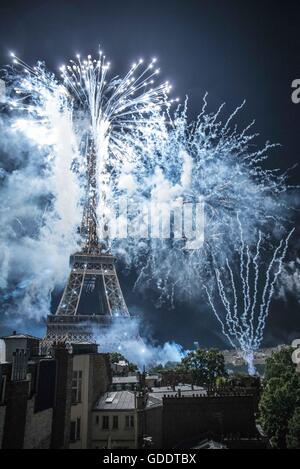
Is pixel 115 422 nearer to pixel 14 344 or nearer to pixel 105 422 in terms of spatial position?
pixel 105 422

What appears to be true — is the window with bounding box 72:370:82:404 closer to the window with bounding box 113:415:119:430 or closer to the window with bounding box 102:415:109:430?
the window with bounding box 102:415:109:430

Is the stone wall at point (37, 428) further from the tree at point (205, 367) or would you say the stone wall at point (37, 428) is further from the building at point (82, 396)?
the tree at point (205, 367)

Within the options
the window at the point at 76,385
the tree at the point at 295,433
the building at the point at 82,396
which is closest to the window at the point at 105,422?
the building at the point at 82,396

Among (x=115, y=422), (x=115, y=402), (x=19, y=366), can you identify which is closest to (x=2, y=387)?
(x=19, y=366)

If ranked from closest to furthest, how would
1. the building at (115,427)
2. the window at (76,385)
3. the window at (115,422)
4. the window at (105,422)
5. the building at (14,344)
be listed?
the building at (14,344) < the window at (76,385) < the building at (115,427) < the window at (105,422) < the window at (115,422)

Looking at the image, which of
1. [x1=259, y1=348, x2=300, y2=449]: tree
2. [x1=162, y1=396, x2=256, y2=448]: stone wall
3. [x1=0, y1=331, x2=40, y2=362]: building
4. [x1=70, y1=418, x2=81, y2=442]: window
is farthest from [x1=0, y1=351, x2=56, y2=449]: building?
[x1=259, y1=348, x2=300, y2=449]: tree

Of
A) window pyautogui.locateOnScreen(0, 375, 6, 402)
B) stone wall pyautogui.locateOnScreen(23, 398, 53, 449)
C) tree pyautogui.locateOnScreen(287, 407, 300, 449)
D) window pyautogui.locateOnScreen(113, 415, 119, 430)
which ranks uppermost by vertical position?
window pyautogui.locateOnScreen(0, 375, 6, 402)

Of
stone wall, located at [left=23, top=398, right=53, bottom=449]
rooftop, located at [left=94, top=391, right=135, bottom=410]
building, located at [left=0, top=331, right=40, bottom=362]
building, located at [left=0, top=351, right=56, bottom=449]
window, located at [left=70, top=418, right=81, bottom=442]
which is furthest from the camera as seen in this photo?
rooftop, located at [left=94, top=391, right=135, bottom=410]
